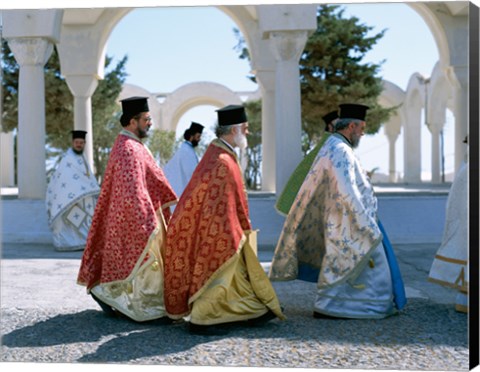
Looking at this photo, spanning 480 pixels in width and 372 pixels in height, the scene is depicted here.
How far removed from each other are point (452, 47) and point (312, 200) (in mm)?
7399

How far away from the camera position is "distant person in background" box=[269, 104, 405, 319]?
4.35 metres

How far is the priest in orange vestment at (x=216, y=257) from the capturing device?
3996 millimetres

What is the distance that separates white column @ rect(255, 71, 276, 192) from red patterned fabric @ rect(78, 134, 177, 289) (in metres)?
7.62

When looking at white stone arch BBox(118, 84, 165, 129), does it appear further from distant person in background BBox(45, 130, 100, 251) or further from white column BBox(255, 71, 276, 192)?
distant person in background BBox(45, 130, 100, 251)

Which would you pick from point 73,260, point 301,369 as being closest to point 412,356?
point 301,369

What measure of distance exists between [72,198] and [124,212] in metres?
4.13

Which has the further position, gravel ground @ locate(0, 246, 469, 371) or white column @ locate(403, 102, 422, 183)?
white column @ locate(403, 102, 422, 183)

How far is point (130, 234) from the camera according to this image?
4.26 meters

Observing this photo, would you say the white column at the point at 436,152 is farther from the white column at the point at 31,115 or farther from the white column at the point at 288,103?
the white column at the point at 31,115

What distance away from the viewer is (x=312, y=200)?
4.58 metres

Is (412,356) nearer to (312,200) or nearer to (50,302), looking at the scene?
(312,200)

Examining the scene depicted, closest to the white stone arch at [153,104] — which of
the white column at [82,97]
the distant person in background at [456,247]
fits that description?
the white column at [82,97]

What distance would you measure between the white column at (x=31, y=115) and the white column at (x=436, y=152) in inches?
480

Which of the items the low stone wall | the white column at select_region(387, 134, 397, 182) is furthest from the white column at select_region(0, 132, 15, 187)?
the white column at select_region(387, 134, 397, 182)
